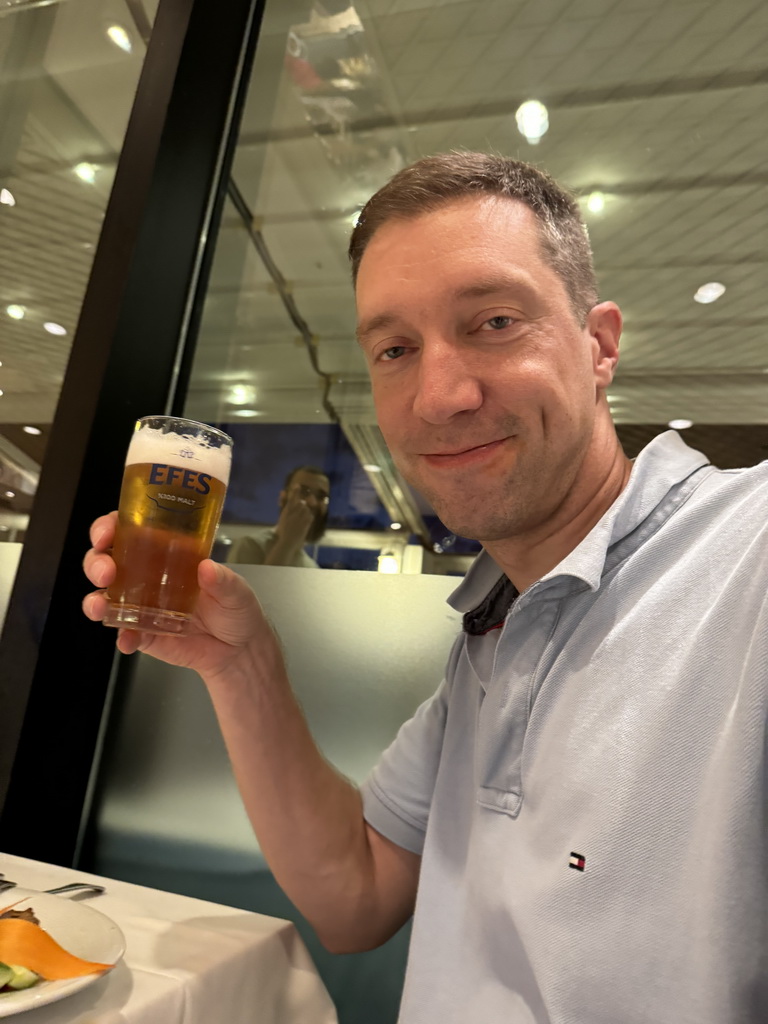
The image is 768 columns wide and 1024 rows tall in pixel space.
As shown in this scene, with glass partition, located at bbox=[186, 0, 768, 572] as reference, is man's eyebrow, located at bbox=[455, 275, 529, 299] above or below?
below

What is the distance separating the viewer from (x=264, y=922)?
1.12 m

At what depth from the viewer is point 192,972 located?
922mm

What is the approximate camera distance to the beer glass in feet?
3.29

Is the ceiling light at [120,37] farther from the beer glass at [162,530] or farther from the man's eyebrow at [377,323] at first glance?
the beer glass at [162,530]

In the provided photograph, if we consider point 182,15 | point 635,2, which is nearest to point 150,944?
point 182,15

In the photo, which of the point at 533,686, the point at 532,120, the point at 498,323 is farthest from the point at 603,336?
the point at 532,120

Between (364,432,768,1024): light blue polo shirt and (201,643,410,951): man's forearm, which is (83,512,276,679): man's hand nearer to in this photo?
(201,643,410,951): man's forearm

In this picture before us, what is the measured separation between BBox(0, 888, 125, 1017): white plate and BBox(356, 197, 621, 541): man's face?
0.72 metres

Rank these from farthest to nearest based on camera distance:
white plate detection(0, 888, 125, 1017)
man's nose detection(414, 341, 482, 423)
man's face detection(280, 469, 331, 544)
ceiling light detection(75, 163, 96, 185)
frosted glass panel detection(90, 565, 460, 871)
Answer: ceiling light detection(75, 163, 96, 185)
man's face detection(280, 469, 331, 544)
frosted glass panel detection(90, 565, 460, 871)
man's nose detection(414, 341, 482, 423)
white plate detection(0, 888, 125, 1017)

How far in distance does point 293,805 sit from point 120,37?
8.60ft

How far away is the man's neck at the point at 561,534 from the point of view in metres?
1.14

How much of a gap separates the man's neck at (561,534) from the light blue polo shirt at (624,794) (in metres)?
0.12

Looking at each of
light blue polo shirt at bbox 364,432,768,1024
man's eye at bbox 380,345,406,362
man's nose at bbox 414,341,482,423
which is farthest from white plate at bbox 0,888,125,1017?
man's eye at bbox 380,345,406,362

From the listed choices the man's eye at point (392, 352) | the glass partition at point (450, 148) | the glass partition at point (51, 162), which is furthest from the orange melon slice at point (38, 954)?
the glass partition at point (51, 162)
